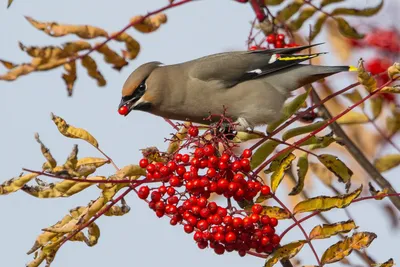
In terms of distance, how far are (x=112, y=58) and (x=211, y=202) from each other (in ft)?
2.46

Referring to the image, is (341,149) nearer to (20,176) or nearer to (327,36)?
(327,36)

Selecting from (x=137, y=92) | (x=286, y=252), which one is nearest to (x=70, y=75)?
(x=286, y=252)

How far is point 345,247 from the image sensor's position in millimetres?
2734

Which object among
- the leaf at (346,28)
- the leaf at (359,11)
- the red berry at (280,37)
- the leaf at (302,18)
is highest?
the leaf at (302,18)

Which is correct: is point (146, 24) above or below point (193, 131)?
above

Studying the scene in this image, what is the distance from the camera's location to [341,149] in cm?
466

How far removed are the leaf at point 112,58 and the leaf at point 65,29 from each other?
9cm

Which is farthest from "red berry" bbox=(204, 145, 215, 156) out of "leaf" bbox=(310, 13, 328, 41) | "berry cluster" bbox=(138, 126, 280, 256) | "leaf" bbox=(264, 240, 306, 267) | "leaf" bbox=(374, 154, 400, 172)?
"leaf" bbox=(310, 13, 328, 41)

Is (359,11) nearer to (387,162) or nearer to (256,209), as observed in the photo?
(387,162)

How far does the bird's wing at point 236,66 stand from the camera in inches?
178

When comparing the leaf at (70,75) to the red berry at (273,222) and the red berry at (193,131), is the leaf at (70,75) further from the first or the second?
the red berry at (273,222)

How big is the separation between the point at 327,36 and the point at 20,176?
101 inches

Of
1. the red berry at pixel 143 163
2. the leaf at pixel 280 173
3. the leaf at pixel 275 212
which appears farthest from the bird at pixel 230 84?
the leaf at pixel 275 212

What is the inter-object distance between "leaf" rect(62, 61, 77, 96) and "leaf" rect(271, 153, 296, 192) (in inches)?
33.8
